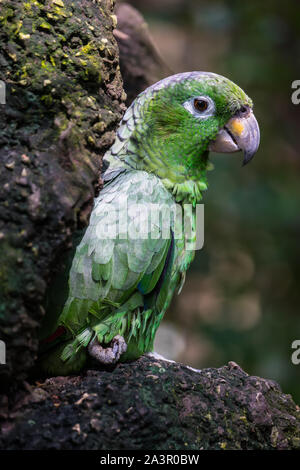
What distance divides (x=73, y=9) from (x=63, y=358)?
1.18 metres

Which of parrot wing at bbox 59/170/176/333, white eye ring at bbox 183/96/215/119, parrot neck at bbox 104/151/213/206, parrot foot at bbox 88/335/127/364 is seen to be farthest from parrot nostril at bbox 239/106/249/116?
parrot foot at bbox 88/335/127/364

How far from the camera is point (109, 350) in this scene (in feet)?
5.30

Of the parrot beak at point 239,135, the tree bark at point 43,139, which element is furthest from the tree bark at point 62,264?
the parrot beak at point 239,135

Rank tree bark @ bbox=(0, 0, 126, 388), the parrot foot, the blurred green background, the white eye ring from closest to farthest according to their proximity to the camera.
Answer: tree bark @ bbox=(0, 0, 126, 388)
the parrot foot
the white eye ring
the blurred green background

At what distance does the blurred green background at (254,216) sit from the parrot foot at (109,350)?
1955 mm

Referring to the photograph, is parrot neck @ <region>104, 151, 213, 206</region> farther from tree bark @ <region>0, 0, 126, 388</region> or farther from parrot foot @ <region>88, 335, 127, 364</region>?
parrot foot @ <region>88, 335, 127, 364</region>

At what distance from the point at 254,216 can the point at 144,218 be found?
207cm

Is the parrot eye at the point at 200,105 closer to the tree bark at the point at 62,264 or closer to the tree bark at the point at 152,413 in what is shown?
the tree bark at the point at 62,264

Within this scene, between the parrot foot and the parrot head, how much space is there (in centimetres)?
59

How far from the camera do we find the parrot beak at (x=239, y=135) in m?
1.88

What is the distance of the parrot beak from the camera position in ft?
6.18

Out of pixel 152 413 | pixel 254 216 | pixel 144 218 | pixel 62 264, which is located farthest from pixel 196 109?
pixel 254 216

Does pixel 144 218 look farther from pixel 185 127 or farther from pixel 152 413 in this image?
pixel 152 413

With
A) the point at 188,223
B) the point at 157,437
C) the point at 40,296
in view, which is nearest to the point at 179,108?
the point at 188,223
